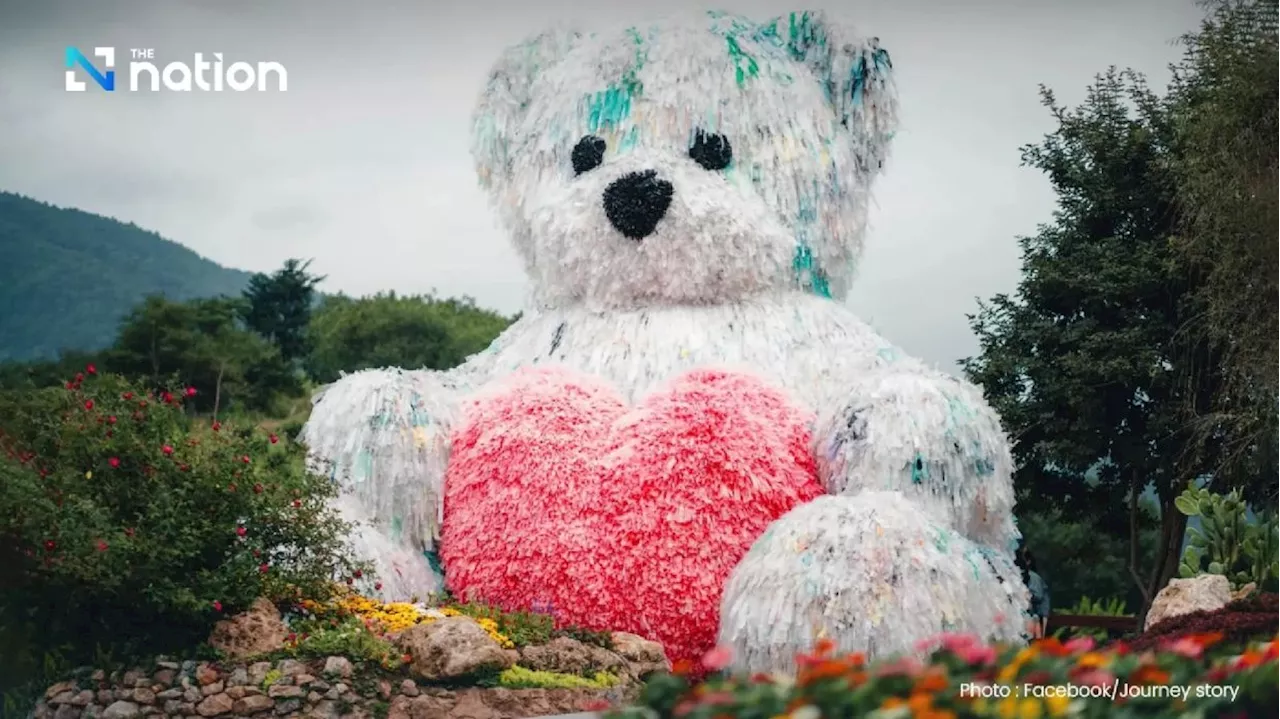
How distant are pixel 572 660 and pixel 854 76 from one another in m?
2.70

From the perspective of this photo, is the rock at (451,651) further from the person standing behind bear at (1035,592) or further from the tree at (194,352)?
the tree at (194,352)

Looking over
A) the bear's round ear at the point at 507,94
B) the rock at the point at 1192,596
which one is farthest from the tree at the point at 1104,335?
the bear's round ear at the point at 507,94

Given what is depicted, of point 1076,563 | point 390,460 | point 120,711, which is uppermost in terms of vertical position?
point 390,460

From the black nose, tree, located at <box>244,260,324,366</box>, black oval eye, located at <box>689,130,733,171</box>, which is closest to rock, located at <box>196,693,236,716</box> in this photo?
the black nose

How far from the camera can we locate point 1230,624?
173 inches

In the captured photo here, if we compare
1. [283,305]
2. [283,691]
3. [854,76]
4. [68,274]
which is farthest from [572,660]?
[68,274]

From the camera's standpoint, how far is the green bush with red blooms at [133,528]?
15.3 ft

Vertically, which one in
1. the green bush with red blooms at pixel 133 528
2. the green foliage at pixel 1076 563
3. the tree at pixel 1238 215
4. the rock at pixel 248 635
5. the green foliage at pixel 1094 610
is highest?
the tree at pixel 1238 215

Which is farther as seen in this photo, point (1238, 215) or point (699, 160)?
point (1238, 215)

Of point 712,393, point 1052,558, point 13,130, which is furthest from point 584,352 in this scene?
point 1052,558

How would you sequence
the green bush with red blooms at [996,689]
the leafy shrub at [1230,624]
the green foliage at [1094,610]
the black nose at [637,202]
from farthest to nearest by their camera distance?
the green foliage at [1094,610], the black nose at [637,202], the leafy shrub at [1230,624], the green bush with red blooms at [996,689]

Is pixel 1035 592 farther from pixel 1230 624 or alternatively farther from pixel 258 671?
pixel 258 671

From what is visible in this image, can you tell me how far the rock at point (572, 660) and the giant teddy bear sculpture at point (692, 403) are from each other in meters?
0.27

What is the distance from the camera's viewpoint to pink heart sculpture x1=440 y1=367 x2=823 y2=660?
5.27m
